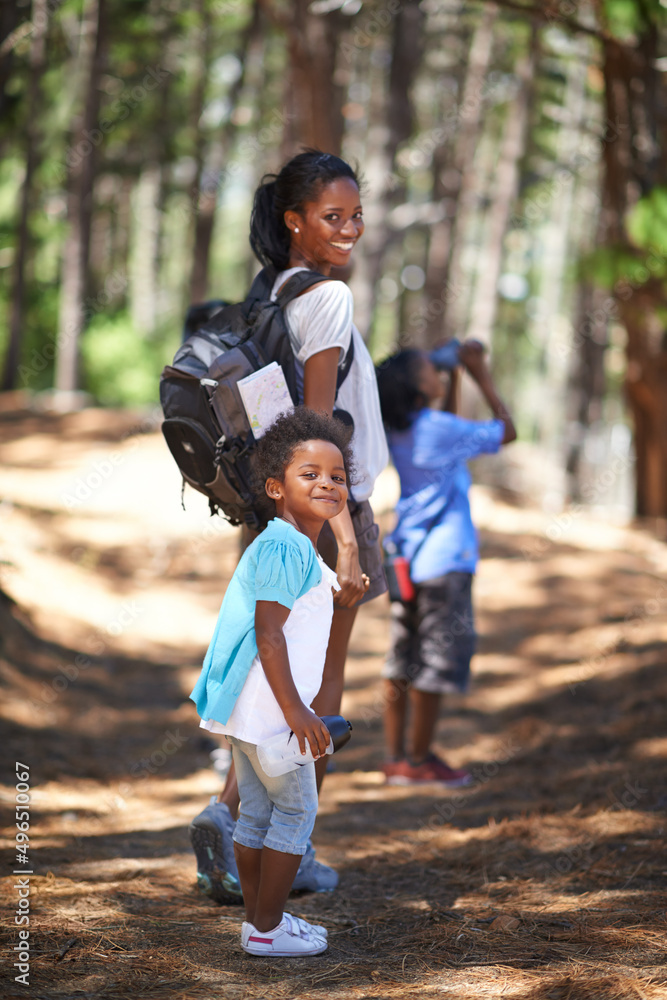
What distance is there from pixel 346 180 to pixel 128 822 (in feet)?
8.87

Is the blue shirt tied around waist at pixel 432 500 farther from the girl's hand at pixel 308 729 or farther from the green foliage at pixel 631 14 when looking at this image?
the green foliage at pixel 631 14

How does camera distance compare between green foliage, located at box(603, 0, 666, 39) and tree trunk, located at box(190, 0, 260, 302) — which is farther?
tree trunk, located at box(190, 0, 260, 302)

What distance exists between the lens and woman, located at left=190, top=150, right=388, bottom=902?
9.62 feet

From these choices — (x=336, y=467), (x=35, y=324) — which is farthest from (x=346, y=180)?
(x=35, y=324)

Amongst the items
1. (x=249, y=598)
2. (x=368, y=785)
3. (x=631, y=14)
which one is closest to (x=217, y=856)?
(x=249, y=598)

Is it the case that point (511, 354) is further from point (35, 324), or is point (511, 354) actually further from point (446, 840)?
point (446, 840)

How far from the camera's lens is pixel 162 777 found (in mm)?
4770

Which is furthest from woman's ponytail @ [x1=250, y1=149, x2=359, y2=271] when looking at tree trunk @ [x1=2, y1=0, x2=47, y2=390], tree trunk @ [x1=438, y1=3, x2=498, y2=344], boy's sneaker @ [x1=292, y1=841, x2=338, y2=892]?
tree trunk @ [x1=2, y1=0, x2=47, y2=390]

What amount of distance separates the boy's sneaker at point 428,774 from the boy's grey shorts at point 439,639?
1.22 ft

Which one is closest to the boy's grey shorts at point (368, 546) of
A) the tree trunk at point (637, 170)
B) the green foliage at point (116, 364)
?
the tree trunk at point (637, 170)

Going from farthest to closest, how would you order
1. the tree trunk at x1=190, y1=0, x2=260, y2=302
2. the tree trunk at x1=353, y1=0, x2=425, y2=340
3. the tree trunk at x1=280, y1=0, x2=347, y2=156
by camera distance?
1. the tree trunk at x1=190, y1=0, x2=260, y2=302
2. the tree trunk at x1=353, y1=0, x2=425, y2=340
3. the tree trunk at x1=280, y1=0, x2=347, y2=156

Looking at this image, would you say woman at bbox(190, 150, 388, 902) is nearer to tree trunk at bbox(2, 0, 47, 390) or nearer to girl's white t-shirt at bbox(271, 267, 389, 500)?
girl's white t-shirt at bbox(271, 267, 389, 500)

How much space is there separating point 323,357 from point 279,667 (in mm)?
989

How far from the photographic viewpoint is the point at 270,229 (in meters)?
3.18
